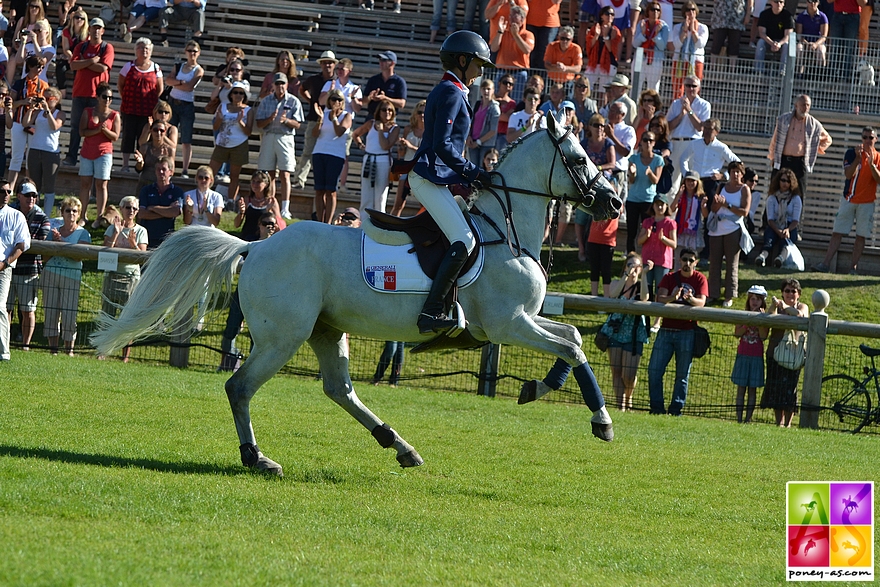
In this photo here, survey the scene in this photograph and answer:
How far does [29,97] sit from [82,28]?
2.22m

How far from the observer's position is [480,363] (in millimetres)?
14453

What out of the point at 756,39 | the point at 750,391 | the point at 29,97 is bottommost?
the point at 750,391

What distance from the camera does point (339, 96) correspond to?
18.7 metres

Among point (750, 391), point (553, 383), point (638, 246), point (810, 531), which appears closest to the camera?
point (810, 531)

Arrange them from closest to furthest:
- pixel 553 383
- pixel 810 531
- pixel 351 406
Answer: pixel 810 531, pixel 553 383, pixel 351 406

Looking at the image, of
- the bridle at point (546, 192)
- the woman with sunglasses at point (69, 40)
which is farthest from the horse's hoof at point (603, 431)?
the woman with sunglasses at point (69, 40)

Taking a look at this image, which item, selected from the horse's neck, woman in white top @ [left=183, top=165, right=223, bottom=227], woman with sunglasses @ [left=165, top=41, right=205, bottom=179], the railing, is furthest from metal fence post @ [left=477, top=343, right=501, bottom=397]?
woman with sunglasses @ [left=165, top=41, right=205, bottom=179]

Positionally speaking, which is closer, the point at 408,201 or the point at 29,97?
the point at 29,97

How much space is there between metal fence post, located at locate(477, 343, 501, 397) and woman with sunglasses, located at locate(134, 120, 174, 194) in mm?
7144

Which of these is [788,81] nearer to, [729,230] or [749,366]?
[729,230]

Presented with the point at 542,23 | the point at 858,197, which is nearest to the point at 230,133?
the point at 542,23

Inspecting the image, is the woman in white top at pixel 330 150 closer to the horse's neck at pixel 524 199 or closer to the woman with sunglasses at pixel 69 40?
the woman with sunglasses at pixel 69 40

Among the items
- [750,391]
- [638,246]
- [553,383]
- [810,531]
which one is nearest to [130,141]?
[638,246]

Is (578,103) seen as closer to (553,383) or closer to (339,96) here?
(339,96)
